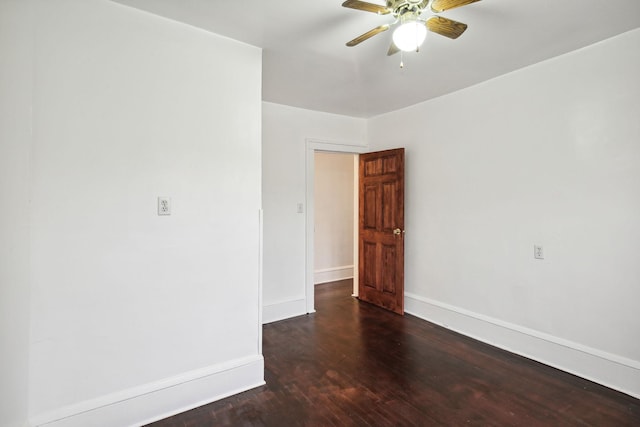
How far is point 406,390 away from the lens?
2.37m

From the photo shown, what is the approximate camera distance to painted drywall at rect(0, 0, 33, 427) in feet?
5.32

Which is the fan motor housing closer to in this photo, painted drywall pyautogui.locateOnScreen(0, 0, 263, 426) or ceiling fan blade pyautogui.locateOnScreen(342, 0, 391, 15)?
ceiling fan blade pyautogui.locateOnScreen(342, 0, 391, 15)

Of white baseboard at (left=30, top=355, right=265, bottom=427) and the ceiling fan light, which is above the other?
the ceiling fan light

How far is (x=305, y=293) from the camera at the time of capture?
406 cm

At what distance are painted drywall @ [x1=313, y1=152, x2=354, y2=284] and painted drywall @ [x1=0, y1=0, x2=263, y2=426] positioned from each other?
311 cm

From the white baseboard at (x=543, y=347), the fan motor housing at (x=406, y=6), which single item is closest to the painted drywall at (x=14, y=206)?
the fan motor housing at (x=406, y=6)

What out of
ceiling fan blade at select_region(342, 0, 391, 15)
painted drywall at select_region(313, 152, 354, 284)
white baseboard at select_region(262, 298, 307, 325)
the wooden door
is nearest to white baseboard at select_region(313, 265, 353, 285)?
painted drywall at select_region(313, 152, 354, 284)

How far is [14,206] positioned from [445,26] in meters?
2.48

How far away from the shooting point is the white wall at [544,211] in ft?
7.77

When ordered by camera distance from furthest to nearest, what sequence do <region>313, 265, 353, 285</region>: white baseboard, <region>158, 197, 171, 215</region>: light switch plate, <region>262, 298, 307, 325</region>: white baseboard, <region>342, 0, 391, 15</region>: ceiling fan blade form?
<region>313, 265, 353, 285</region>: white baseboard → <region>262, 298, 307, 325</region>: white baseboard → <region>158, 197, 171, 215</region>: light switch plate → <region>342, 0, 391, 15</region>: ceiling fan blade

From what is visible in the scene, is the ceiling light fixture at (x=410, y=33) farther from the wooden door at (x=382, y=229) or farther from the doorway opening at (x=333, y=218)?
the doorway opening at (x=333, y=218)

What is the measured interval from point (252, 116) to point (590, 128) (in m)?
2.60

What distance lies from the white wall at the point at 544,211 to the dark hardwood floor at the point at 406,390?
32 centimetres

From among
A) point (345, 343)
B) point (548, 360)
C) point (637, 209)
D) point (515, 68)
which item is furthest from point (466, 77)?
point (345, 343)
